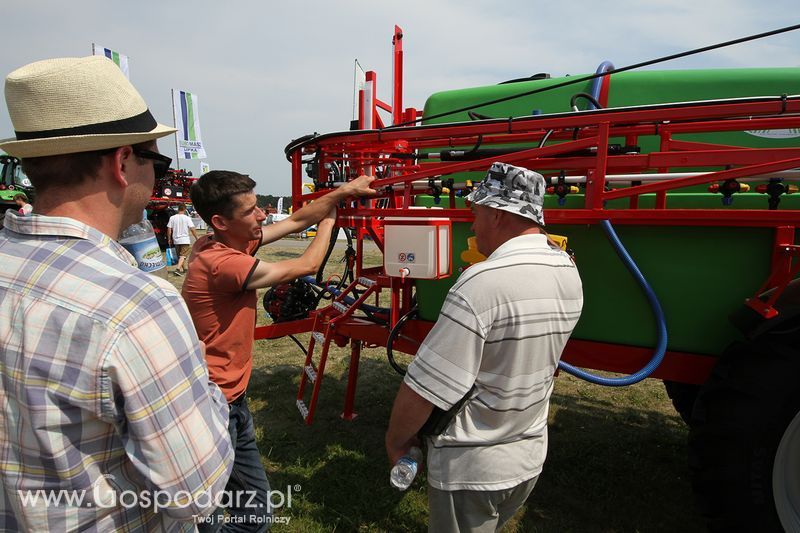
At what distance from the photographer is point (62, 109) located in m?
0.99

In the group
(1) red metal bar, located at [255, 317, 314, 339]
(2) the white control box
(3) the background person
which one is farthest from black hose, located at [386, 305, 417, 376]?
(3) the background person

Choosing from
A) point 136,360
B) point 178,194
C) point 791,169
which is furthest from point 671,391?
point 178,194

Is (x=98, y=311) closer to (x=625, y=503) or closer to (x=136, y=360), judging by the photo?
(x=136, y=360)

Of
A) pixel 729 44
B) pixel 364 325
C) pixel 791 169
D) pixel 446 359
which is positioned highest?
pixel 729 44

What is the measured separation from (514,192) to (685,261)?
107cm

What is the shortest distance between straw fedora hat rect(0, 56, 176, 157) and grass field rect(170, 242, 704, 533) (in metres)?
2.34

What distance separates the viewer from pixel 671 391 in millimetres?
3283

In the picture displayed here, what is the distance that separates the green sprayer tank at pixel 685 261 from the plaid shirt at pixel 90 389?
5.99ft

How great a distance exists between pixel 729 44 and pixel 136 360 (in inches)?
102

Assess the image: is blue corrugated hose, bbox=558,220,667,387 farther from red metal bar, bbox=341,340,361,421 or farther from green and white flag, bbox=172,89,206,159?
green and white flag, bbox=172,89,206,159

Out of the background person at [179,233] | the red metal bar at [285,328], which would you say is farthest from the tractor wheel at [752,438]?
the background person at [179,233]

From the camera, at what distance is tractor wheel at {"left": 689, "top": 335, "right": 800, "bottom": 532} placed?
188 cm

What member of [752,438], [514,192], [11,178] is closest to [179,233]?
[11,178]

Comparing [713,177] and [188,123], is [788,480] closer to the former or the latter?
[713,177]
